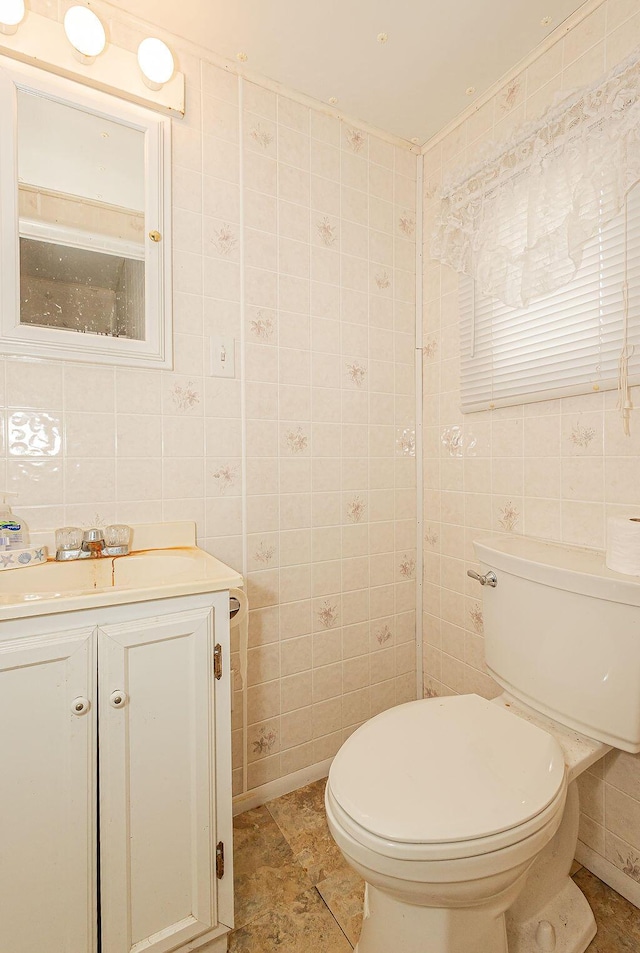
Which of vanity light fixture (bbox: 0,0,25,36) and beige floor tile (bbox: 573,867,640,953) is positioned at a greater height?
vanity light fixture (bbox: 0,0,25,36)

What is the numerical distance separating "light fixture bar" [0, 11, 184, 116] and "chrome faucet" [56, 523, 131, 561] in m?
1.11

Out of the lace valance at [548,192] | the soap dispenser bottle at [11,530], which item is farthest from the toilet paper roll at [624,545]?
the soap dispenser bottle at [11,530]

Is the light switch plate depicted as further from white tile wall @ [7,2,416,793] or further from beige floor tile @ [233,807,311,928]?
beige floor tile @ [233,807,311,928]

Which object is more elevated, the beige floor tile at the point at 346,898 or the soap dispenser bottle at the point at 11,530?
the soap dispenser bottle at the point at 11,530

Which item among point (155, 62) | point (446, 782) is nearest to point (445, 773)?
point (446, 782)

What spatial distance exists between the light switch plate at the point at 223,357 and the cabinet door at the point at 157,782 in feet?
2.31

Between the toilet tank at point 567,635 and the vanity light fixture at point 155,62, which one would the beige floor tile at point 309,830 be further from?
the vanity light fixture at point 155,62

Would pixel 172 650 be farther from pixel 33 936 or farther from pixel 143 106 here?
pixel 143 106

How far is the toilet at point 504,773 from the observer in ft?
2.43

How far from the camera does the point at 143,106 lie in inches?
47.5

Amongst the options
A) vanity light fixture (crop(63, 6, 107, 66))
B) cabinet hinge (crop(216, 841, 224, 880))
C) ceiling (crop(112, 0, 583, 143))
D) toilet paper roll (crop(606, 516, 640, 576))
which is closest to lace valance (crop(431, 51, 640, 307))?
ceiling (crop(112, 0, 583, 143))

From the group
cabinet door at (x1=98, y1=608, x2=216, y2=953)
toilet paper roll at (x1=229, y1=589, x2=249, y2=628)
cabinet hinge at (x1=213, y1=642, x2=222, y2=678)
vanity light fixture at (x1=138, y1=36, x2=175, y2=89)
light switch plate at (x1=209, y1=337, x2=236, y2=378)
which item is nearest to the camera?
cabinet door at (x1=98, y1=608, x2=216, y2=953)

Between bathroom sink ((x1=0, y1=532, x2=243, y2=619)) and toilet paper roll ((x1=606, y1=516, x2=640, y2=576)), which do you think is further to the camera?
toilet paper roll ((x1=606, y1=516, x2=640, y2=576))

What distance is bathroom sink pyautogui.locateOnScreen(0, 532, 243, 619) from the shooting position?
769mm
